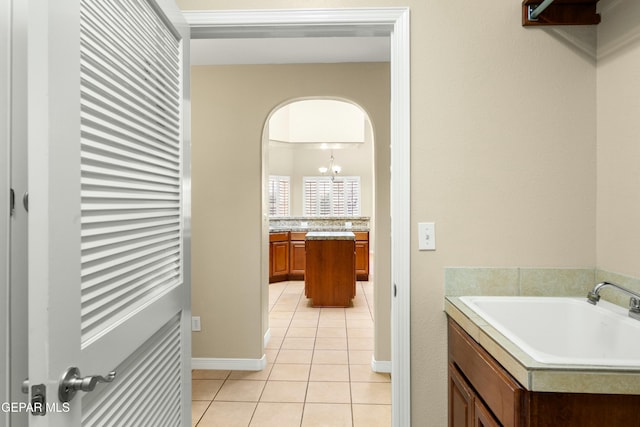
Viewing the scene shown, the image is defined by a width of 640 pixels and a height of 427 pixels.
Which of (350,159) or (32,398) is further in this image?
(350,159)

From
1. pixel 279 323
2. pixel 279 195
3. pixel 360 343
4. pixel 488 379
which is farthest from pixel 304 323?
pixel 279 195

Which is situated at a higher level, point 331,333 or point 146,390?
point 146,390

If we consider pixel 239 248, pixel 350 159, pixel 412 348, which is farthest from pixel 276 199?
pixel 412 348

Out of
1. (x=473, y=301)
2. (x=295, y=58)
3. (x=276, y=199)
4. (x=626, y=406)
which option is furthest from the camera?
(x=276, y=199)

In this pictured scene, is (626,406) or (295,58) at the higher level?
(295,58)

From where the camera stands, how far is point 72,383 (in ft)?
2.67

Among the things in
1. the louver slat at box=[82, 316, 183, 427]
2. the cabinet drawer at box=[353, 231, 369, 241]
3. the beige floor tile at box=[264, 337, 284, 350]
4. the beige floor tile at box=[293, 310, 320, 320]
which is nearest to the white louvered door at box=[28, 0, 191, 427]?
the louver slat at box=[82, 316, 183, 427]

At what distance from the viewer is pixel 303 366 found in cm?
316

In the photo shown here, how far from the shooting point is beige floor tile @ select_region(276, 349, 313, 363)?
10.8ft

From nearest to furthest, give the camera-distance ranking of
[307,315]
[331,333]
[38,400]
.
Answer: [38,400] < [331,333] < [307,315]

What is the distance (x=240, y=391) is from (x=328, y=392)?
638 millimetres

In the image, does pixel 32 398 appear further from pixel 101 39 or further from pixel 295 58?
pixel 295 58

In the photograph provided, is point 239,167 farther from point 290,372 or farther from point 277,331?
point 277,331

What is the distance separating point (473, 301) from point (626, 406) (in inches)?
24.0
